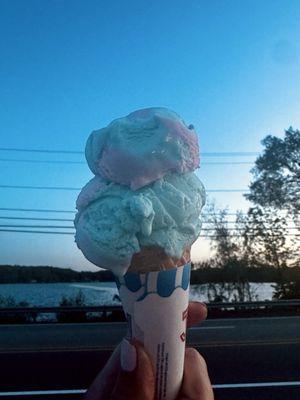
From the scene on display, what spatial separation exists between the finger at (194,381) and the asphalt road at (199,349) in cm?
505

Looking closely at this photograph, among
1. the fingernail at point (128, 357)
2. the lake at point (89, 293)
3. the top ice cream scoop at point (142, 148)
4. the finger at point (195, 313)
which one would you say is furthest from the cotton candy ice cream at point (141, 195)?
the lake at point (89, 293)

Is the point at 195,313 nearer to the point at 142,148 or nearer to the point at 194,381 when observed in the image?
the point at 194,381

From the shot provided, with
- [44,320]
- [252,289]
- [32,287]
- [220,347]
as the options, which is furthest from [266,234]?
[220,347]

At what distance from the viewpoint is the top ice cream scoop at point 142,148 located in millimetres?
2301

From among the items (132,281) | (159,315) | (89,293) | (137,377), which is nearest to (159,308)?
(159,315)

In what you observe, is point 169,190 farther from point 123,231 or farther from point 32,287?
point 32,287

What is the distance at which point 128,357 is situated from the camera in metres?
2.24

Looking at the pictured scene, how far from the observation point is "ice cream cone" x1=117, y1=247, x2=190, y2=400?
2.29 metres

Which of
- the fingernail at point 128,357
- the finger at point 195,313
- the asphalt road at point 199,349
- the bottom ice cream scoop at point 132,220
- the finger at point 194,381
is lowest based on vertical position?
the asphalt road at point 199,349

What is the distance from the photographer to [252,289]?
88.8 feet

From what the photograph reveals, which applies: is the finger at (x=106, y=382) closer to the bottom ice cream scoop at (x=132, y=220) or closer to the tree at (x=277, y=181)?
the bottom ice cream scoop at (x=132, y=220)

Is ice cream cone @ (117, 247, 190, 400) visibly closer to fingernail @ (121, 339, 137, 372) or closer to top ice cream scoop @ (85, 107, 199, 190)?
fingernail @ (121, 339, 137, 372)

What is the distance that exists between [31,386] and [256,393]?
2988 millimetres

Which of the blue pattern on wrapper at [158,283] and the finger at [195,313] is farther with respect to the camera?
the finger at [195,313]
